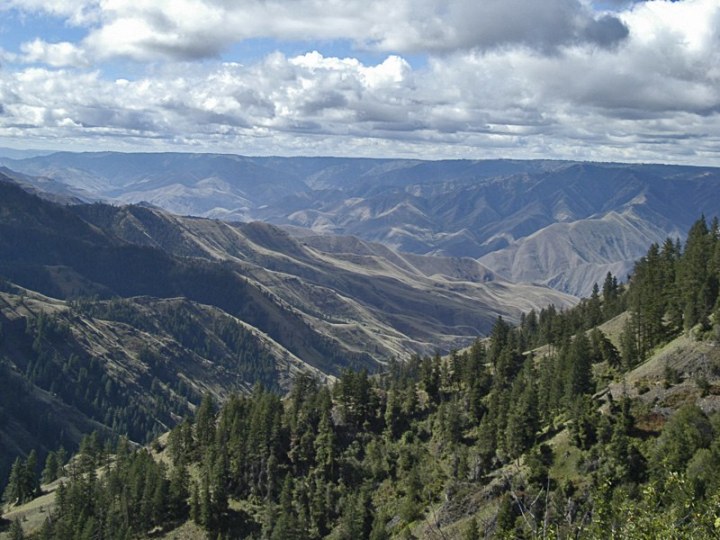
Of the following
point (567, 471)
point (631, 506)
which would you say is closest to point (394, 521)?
point (567, 471)

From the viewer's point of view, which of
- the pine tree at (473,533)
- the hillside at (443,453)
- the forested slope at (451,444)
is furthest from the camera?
the forested slope at (451,444)

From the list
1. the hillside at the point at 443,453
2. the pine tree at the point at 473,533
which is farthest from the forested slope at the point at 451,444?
the pine tree at the point at 473,533

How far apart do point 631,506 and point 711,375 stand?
297 ft

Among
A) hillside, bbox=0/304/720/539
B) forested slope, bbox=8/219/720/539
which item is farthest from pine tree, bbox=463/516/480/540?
forested slope, bbox=8/219/720/539

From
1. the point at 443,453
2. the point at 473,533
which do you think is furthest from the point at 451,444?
the point at 473,533

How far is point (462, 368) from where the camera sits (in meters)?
162

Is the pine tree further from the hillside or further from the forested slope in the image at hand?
the forested slope

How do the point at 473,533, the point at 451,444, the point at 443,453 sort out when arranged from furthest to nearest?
the point at 443,453
the point at 451,444
the point at 473,533

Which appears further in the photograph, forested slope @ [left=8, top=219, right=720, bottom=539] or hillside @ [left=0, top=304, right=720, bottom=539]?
forested slope @ [left=8, top=219, right=720, bottom=539]

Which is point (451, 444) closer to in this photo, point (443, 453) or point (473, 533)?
point (443, 453)

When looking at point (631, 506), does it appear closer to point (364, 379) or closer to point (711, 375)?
point (711, 375)

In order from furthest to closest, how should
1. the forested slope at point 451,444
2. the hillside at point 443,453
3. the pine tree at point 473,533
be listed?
the forested slope at point 451,444 → the pine tree at point 473,533 → the hillside at point 443,453

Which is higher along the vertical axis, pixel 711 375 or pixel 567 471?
pixel 711 375

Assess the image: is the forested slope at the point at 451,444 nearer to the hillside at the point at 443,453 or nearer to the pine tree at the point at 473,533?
the hillside at the point at 443,453
